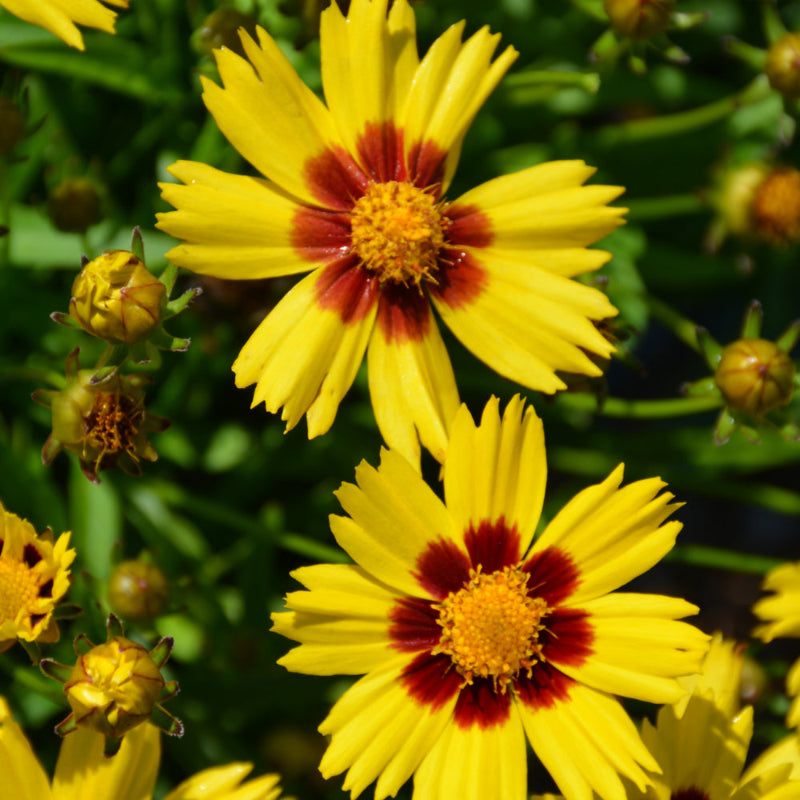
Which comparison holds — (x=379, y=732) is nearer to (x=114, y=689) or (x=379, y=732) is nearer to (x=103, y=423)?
(x=114, y=689)

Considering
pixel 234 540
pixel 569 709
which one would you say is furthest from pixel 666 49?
pixel 234 540

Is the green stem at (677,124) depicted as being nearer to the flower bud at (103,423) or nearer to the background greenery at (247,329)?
the background greenery at (247,329)

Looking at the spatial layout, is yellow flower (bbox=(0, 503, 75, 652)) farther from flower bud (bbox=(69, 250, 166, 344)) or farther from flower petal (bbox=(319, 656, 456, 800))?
flower petal (bbox=(319, 656, 456, 800))

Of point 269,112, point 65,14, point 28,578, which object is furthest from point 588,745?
point 65,14

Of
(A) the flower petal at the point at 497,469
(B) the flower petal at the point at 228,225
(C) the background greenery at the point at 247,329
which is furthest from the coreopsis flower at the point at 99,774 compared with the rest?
(B) the flower petal at the point at 228,225

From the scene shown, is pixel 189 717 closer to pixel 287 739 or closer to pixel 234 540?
pixel 287 739

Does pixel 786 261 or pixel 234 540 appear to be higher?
pixel 786 261

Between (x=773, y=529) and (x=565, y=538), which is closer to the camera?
(x=565, y=538)
